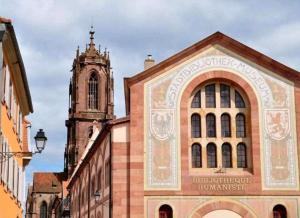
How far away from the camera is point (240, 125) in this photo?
33969mm

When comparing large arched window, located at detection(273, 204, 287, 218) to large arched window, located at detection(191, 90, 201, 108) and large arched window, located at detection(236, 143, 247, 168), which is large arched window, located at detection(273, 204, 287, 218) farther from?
large arched window, located at detection(191, 90, 201, 108)

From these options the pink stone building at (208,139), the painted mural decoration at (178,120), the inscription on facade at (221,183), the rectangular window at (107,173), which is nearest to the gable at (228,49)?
the pink stone building at (208,139)

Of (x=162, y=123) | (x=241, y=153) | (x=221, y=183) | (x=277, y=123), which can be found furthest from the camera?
(x=241, y=153)

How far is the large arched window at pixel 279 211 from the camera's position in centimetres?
3206

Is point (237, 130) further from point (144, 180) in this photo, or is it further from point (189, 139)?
point (144, 180)

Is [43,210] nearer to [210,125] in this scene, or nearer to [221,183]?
[210,125]

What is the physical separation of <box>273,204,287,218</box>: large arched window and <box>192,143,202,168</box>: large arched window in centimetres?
454

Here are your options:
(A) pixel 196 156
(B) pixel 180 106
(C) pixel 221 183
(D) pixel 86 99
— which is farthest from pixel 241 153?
(D) pixel 86 99

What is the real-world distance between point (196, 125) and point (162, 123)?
6.62ft

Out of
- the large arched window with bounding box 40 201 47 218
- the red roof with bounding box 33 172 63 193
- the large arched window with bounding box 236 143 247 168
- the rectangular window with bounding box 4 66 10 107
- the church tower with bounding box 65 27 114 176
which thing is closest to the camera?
the rectangular window with bounding box 4 66 10 107

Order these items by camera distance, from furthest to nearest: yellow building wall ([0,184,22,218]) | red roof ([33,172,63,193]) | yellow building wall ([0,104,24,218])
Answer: red roof ([33,172,63,193]) → yellow building wall ([0,184,22,218]) → yellow building wall ([0,104,24,218])

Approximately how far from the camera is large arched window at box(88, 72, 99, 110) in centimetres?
10175

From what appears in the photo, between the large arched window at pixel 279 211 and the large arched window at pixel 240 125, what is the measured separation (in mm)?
4264

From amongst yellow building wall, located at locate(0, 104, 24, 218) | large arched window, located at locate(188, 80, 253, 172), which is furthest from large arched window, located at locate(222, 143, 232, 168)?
yellow building wall, located at locate(0, 104, 24, 218)
